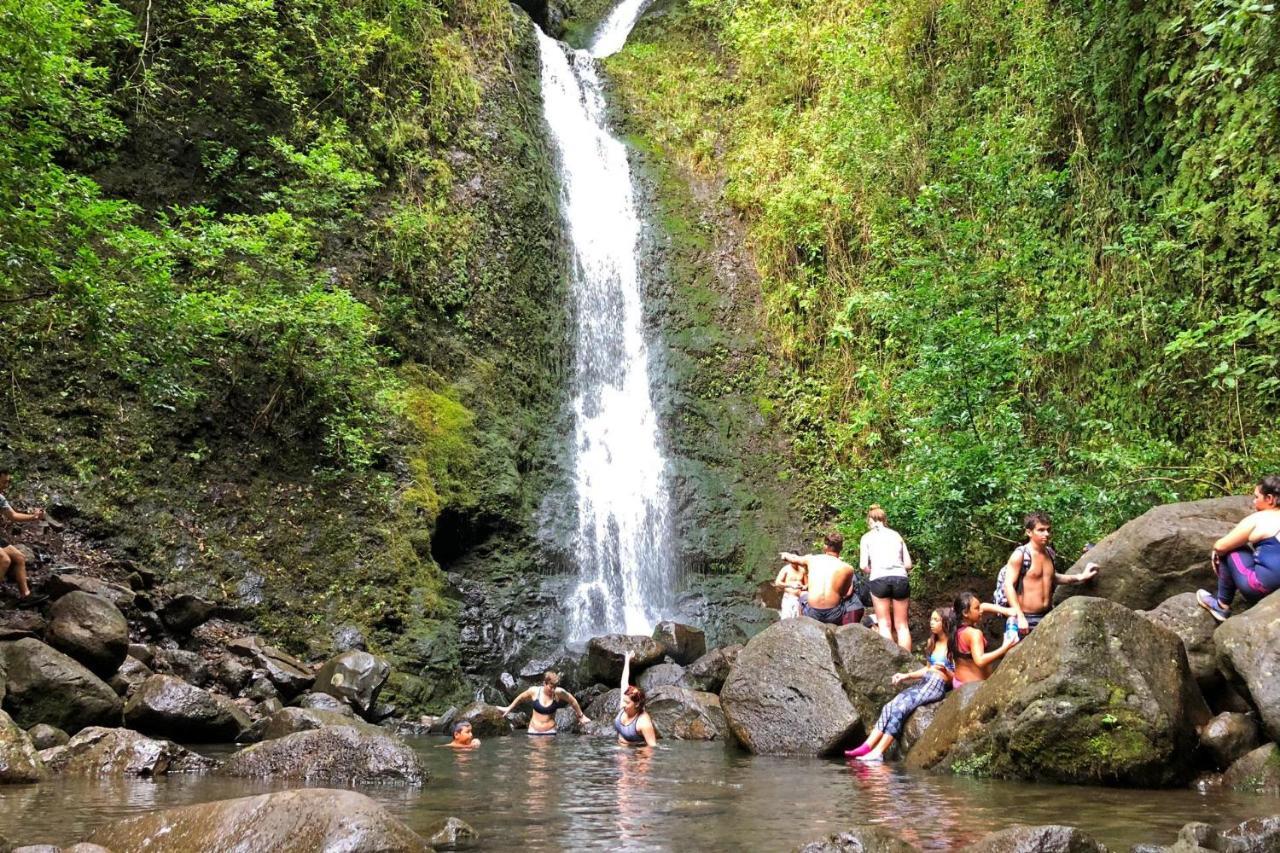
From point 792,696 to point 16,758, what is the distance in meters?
6.49

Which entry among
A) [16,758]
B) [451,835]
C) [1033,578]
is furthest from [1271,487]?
[16,758]

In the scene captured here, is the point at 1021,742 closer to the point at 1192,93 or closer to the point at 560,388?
the point at 1192,93

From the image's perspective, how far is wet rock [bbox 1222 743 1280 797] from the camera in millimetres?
6156

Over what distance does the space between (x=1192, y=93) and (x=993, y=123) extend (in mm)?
4924

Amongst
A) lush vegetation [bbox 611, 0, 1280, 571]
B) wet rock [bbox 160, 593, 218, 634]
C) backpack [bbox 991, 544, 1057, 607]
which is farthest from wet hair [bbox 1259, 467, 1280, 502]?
wet rock [bbox 160, 593, 218, 634]

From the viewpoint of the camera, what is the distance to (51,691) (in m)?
8.52

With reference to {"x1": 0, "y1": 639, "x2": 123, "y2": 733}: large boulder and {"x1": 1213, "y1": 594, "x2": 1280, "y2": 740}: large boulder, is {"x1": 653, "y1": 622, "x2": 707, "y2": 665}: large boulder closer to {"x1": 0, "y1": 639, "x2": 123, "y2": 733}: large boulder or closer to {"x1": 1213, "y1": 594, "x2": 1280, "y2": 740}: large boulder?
{"x1": 0, "y1": 639, "x2": 123, "y2": 733}: large boulder

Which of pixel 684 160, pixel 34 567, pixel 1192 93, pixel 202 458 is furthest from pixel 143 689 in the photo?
pixel 684 160

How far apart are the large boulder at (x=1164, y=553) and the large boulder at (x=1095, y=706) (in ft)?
6.11

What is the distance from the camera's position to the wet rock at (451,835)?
5027 millimetres

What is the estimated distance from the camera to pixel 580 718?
A: 11961 millimetres

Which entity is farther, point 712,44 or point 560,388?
point 712,44

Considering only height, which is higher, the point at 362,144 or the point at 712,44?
the point at 712,44

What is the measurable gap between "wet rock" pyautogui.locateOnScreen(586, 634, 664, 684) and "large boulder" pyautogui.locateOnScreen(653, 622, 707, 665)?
1.25 feet
